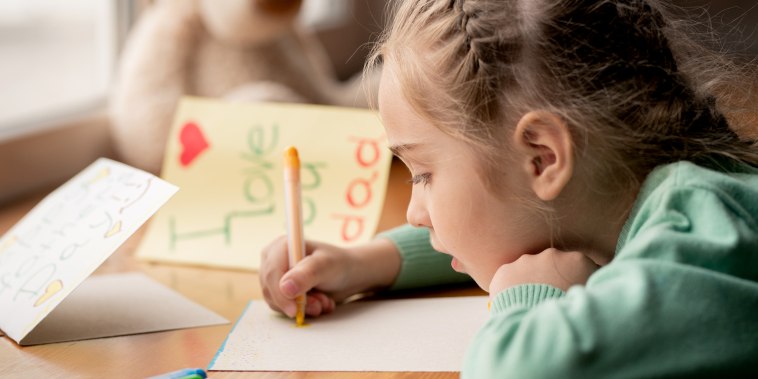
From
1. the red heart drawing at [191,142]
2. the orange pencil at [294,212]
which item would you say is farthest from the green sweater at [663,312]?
the red heart drawing at [191,142]

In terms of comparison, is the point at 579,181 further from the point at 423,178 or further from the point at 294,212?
the point at 294,212

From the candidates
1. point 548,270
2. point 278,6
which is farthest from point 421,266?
point 278,6

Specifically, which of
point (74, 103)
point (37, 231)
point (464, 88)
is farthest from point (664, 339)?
point (74, 103)

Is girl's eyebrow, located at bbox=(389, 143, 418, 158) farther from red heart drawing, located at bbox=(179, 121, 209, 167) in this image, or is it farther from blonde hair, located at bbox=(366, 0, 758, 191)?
red heart drawing, located at bbox=(179, 121, 209, 167)

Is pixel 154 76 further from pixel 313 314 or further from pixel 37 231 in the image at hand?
pixel 313 314

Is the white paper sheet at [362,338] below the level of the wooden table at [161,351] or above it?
above

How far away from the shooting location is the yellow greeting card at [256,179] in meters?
0.95

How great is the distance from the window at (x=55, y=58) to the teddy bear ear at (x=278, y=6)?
0.24 metres

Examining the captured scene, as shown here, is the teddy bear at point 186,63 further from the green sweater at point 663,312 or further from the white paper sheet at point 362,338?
the green sweater at point 663,312

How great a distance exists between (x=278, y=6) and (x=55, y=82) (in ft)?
1.04

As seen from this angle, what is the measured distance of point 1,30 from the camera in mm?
1175

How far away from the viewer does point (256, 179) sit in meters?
1.00

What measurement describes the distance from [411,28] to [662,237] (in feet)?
0.77

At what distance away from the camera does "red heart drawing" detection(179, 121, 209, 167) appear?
3.37 ft
